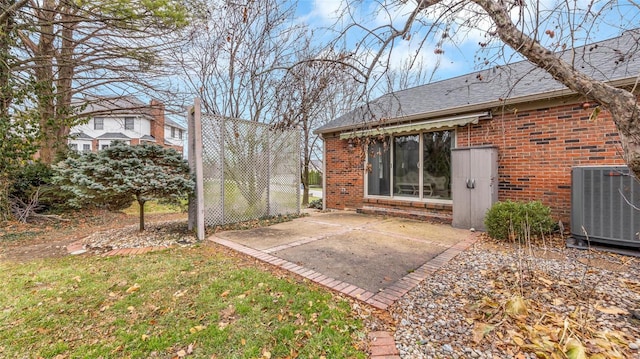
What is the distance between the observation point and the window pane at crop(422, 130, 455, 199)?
23.4 feet

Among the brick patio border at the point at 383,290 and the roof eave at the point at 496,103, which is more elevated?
the roof eave at the point at 496,103

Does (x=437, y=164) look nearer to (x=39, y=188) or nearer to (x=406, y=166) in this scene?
(x=406, y=166)

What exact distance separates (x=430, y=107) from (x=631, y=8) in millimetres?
4547

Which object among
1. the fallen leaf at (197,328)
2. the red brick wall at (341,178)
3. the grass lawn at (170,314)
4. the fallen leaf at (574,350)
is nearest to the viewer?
the fallen leaf at (574,350)

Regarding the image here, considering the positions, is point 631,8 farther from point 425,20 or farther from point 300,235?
point 300,235

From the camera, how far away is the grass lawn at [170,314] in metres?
2.13

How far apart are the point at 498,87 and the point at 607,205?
3.78 meters

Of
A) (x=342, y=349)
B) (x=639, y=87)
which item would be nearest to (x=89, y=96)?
(x=342, y=349)

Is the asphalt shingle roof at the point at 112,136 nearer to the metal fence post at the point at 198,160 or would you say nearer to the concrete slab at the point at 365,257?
the metal fence post at the point at 198,160

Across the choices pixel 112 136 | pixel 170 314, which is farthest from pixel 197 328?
pixel 112 136

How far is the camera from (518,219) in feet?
15.7

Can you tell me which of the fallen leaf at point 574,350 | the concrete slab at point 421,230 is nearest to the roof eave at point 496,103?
the concrete slab at point 421,230

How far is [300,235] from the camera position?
218 inches

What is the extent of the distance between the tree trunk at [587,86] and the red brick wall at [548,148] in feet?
10.4
